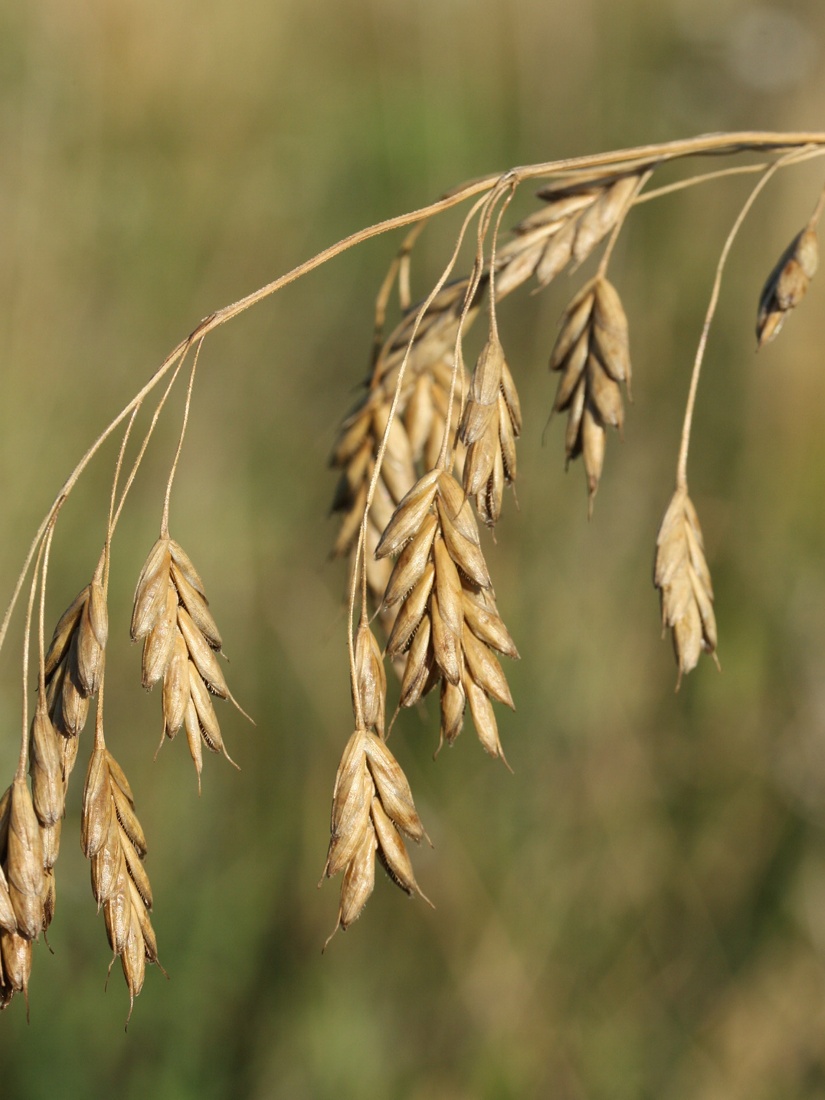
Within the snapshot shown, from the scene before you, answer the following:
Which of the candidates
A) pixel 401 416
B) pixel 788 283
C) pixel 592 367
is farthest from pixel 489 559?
pixel 788 283

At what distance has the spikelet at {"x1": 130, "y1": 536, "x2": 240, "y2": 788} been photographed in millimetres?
1173

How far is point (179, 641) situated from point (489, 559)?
163cm

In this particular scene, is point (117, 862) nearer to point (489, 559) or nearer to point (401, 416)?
point (401, 416)

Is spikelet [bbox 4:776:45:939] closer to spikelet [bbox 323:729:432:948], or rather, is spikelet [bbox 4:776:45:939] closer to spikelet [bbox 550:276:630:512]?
spikelet [bbox 323:729:432:948]

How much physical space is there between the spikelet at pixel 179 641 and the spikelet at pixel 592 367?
51cm

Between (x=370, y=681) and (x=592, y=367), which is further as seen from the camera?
(x=592, y=367)

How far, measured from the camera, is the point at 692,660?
1347 millimetres

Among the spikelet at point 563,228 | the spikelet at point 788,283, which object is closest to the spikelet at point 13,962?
the spikelet at point 563,228

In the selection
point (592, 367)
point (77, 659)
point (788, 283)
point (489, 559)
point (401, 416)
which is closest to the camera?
point (77, 659)

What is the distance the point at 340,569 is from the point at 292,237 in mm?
1239

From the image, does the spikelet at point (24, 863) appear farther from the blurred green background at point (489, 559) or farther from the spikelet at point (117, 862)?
the blurred green background at point (489, 559)

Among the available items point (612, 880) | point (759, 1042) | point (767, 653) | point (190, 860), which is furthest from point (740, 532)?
point (190, 860)

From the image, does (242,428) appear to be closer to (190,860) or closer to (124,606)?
(124,606)

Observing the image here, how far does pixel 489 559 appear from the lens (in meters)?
2.78
